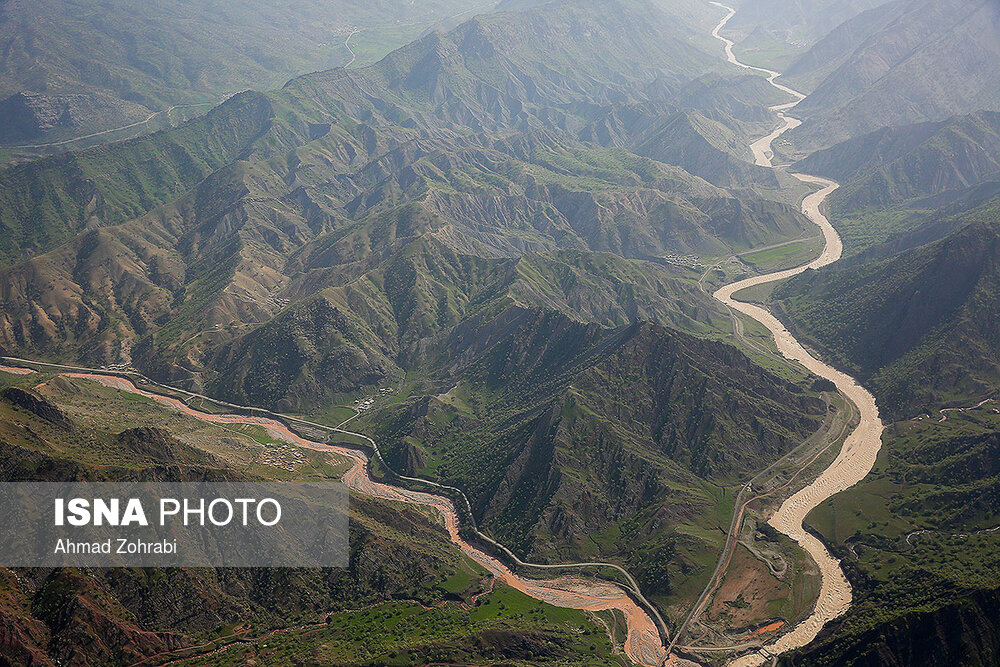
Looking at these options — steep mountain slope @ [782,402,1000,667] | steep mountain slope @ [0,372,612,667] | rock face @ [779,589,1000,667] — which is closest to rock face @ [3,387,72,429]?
steep mountain slope @ [0,372,612,667]

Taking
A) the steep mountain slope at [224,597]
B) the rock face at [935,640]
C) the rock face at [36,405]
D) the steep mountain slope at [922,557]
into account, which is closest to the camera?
the rock face at [935,640]

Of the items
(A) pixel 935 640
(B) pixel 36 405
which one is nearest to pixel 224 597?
(B) pixel 36 405

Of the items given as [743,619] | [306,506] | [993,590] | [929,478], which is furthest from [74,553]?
[929,478]

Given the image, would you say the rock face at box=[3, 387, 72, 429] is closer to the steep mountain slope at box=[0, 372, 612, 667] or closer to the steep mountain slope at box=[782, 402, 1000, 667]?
the steep mountain slope at box=[0, 372, 612, 667]

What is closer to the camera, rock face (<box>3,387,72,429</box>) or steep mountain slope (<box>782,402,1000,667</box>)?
steep mountain slope (<box>782,402,1000,667</box>)

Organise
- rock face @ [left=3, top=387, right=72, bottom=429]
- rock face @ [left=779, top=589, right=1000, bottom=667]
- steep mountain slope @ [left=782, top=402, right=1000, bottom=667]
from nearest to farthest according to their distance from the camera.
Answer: rock face @ [left=779, top=589, right=1000, bottom=667] < steep mountain slope @ [left=782, top=402, right=1000, bottom=667] < rock face @ [left=3, top=387, right=72, bottom=429]

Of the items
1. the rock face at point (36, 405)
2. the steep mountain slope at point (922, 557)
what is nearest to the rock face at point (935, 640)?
the steep mountain slope at point (922, 557)

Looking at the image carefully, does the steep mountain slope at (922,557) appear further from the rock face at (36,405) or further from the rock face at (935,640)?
the rock face at (36,405)

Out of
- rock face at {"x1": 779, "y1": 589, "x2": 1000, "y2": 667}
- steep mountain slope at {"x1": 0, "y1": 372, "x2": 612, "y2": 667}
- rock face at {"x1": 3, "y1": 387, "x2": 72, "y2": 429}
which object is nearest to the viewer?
rock face at {"x1": 779, "y1": 589, "x2": 1000, "y2": 667}

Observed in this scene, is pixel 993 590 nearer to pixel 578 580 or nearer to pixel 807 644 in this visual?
pixel 807 644

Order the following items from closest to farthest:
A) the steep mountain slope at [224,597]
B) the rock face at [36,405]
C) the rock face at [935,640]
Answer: the rock face at [935,640], the steep mountain slope at [224,597], the rock face at [36,405]

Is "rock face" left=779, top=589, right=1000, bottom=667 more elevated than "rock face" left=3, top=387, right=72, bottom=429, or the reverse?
"rock face" left=3, top=387, right=72, bottom=429
